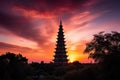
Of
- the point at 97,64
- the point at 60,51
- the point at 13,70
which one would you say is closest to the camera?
the point at 97,64

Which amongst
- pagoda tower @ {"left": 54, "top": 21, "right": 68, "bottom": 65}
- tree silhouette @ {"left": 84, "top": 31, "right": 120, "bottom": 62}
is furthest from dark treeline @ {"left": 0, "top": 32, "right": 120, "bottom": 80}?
pagoda tower @ {"left": 54, "top": 21, "right": 68, "bottom": 65}

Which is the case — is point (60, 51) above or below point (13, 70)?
above

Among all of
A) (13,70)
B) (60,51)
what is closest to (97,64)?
(13,70)

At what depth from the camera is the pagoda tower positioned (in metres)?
110

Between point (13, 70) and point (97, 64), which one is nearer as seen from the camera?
point (97, 64)

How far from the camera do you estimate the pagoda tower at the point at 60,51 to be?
110225mm

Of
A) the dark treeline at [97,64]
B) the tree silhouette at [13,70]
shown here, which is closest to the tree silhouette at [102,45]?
the dark treeline at [97,64]

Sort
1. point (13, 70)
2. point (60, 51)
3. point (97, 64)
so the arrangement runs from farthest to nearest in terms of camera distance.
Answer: point (60, 51), point (13, 70), point (97, 64)

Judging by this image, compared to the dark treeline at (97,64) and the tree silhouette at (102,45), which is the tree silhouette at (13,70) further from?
the tree silhouette at (102,45)

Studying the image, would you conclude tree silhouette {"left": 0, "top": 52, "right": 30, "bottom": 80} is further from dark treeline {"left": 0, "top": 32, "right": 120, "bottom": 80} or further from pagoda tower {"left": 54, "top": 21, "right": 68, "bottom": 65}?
pagoda tower {"left": 54, "top": 21, "right": 68, "bottom": 65}

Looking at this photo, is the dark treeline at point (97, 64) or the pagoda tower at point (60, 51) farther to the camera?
the pagoda tower at point (60, 51)

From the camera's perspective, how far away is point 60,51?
11338cm

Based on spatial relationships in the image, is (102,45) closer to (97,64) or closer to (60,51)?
(97,64)

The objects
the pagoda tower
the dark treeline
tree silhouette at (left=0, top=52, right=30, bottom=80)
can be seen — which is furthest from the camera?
the pagoda tower
